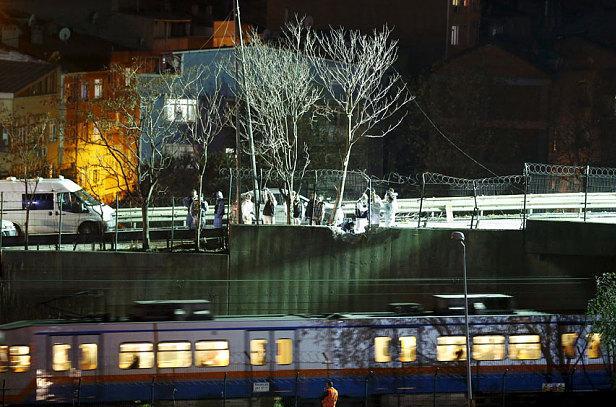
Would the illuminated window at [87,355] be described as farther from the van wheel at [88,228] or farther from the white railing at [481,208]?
the van wheel at [88,228]

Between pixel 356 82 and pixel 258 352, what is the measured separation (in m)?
16.3

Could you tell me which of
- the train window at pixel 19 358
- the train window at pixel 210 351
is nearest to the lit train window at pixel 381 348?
the train window at pixel 210 351

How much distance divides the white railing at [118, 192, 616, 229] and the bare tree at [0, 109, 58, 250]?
11.9 meters

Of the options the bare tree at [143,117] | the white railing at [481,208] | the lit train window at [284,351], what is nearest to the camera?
the lit train window at [284,351]

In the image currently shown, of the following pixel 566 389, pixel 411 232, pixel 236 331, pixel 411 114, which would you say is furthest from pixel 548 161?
pixel 236 331

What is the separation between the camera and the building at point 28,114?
5753 cm

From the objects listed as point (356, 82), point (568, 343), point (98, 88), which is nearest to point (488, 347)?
point (568, 343)

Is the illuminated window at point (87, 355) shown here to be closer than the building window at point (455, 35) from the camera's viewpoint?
Yes

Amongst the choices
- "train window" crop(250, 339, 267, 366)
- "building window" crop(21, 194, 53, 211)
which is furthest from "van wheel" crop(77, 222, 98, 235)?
"train window" crop(250, 339, 267, 366)

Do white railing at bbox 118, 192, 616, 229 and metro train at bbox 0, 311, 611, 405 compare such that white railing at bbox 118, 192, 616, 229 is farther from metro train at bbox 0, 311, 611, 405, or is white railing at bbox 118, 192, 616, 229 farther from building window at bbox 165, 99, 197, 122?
metro train at bbox 0, 311, 611, 405

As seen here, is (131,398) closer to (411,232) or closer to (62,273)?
(62,273)

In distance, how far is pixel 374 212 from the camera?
3912 cm

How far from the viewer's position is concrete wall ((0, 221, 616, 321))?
37.5m

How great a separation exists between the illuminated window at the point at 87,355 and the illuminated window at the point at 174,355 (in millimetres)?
1657
